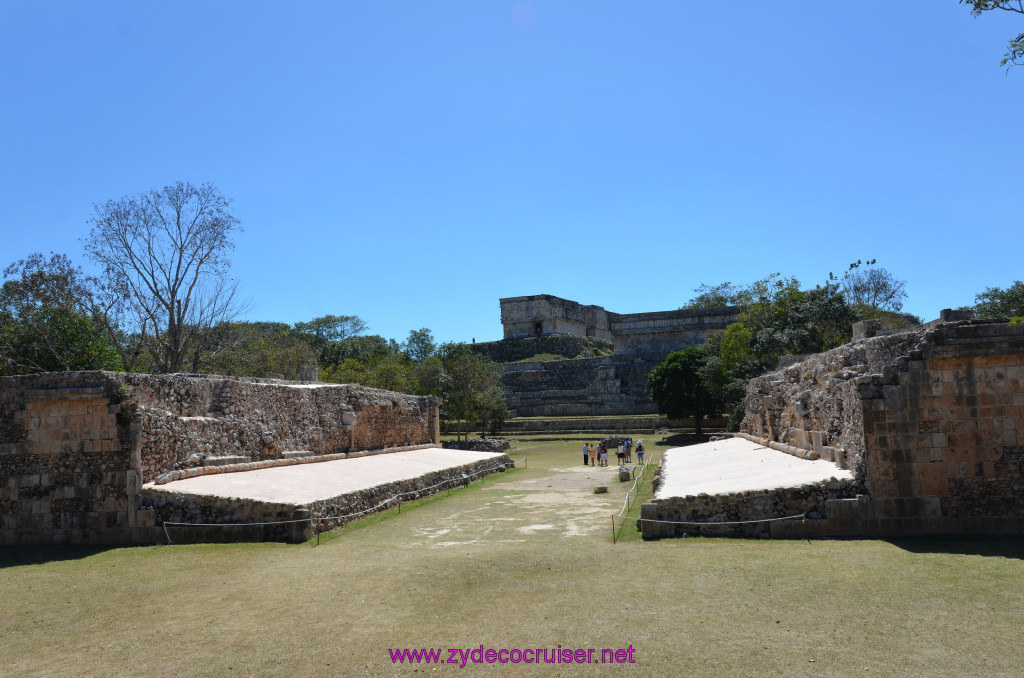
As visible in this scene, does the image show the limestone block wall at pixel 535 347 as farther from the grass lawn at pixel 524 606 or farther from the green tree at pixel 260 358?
the grass lawn at pixel 524 606

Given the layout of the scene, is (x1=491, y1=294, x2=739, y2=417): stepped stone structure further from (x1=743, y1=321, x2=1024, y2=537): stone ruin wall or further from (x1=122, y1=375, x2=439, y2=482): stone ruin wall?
(x1=743, y1=321, x2=1024, y2=537): stone ruin wall

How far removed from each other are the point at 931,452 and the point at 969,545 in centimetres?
115

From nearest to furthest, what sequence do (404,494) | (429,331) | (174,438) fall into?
(174,438), (404,494), (429,331)

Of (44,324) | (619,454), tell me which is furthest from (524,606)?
(44,324)

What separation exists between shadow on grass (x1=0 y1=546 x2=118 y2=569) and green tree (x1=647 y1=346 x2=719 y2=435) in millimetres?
26125

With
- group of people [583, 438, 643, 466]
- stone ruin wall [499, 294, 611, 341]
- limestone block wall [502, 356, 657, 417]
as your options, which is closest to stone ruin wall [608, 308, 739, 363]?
limestone block wall [502, 356, 657, 417]

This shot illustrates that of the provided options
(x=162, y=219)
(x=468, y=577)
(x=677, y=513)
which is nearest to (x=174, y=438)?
(x=468, y=577)

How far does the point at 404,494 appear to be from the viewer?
1310cm

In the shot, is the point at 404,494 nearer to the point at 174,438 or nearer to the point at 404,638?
the point at 174,438

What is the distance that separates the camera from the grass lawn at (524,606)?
14.9 feet

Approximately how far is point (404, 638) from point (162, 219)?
1943 centimetres

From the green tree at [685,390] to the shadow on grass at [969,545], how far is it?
2312 cm

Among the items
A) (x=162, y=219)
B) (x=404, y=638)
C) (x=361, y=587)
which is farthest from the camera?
(x=162, y=219)

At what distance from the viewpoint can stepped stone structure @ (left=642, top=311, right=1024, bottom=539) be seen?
304 inches
